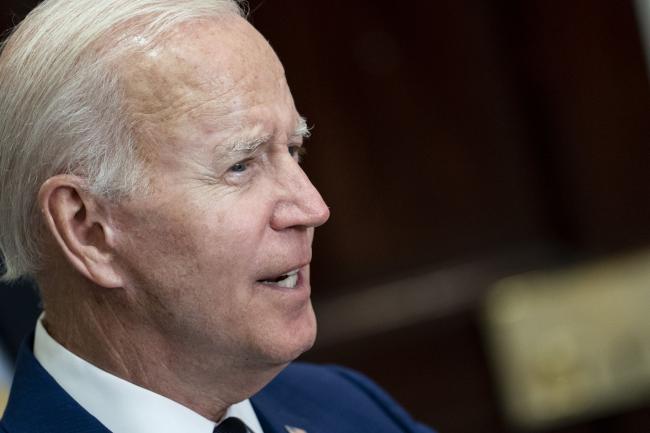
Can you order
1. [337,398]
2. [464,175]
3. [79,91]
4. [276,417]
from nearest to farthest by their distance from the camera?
[79,91]
[276,417]
[337,398]
[464,175]

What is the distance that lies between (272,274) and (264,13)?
135cm

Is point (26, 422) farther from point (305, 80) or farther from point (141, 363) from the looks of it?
point (305, 80)

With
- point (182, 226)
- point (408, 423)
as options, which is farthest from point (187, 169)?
point (408, 423)

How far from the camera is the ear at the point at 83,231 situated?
1638 millimetres

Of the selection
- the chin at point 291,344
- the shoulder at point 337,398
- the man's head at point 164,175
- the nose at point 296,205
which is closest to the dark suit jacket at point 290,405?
the shoulder at point 337,398

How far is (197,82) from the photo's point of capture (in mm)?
1614

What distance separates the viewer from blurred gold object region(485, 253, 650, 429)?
3.07 metres

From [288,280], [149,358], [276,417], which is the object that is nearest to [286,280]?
[288,280]

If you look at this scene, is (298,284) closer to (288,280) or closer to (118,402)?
(288,280)

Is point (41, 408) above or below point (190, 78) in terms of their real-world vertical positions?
below

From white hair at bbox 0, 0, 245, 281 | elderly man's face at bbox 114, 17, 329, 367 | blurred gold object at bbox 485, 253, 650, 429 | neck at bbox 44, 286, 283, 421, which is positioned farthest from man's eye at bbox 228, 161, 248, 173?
blurred gold object at bbox 485, 253, 650, 429

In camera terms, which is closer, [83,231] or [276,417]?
[83,231]

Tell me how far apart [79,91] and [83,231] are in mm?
184

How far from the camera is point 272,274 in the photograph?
165 centimetres
